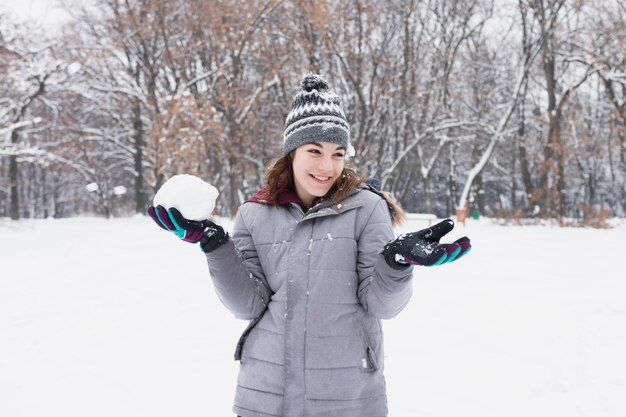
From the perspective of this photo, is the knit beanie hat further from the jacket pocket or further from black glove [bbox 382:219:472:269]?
the jacket pocket

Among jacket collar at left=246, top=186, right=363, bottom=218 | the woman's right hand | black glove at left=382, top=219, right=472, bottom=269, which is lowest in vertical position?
black glove at left=382, top=219, right=472, bottom=269

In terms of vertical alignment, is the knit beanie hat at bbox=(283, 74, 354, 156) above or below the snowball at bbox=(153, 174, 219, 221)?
above

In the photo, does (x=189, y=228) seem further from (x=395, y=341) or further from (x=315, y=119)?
(x=395, y=341)

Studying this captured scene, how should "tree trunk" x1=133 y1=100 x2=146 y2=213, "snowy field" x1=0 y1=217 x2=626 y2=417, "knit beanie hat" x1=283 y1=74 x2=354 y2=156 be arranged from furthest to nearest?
"tree trunk" x1=133 y1=100 x2=146 y2=213
"snowy field" x1=0 y1=217 x2=626 y2=417
"knit beanie hat" x1=283 y1=74 x2=354 y2=156

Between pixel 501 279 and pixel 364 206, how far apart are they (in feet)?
22.3

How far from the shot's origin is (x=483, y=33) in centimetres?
2658

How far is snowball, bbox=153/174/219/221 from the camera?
5.63 feet

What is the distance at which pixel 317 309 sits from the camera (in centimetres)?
184

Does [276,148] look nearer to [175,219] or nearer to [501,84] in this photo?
[501,84]

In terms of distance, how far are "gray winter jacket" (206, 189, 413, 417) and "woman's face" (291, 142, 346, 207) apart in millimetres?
101

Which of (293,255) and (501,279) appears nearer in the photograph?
(293,255)

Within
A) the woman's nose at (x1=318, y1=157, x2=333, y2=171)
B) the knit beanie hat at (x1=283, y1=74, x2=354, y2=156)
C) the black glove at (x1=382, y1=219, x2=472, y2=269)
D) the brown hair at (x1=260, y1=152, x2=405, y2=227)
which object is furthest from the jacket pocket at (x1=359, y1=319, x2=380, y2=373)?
the knit beanie hat at (x1=283, y1=74, x2=354, y2=156)

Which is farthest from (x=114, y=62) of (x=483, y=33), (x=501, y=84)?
(x=501, y=84)

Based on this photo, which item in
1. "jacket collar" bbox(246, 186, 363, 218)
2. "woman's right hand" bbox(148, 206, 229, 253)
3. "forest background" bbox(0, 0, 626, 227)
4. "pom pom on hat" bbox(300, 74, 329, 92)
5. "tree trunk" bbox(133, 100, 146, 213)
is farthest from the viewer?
"tree trunk" bbox(133, 100, 146, 213)
